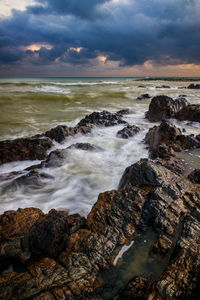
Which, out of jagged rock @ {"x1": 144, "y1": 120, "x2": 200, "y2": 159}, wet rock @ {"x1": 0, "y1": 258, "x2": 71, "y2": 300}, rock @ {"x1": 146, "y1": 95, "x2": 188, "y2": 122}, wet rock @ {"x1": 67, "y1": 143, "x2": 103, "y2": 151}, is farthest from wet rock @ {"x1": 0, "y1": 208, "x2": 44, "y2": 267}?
rock @ {"x1": 146, "y1": 95, "x2": 188, "y2": 122}

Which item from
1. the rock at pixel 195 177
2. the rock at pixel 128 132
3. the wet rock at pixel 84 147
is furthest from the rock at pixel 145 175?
the rock at pixel 128 132

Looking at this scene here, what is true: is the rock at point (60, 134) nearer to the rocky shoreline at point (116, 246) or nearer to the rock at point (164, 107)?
the rocky shoreline at point (116, 246)

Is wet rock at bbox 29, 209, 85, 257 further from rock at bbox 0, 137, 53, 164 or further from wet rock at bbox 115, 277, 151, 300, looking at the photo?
rock at bbox 0, 137, 53, 164

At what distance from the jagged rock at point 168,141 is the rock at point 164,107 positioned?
17.2ft

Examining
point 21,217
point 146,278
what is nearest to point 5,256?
point 21,217

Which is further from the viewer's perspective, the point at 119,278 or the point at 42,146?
the point at 42,146

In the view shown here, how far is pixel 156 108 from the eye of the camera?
13242 mm

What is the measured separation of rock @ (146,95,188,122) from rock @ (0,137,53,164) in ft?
28.4

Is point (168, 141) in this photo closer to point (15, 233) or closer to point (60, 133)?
point (60, 133)

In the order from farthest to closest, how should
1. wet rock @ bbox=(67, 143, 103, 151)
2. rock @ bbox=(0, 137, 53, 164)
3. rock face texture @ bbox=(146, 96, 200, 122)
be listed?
rock face texture @ bbox=(146, 96, 200, 122) → wet rock @ bbox=(67, 143, 103, 151) → rock @ bbox=(0, 137, 53, 164)

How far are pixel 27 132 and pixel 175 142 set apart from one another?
9291mm

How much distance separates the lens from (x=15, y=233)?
3.74 meters

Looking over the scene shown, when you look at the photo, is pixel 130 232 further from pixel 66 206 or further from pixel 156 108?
pixel 156 108

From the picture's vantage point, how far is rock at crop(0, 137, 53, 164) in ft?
25.4
